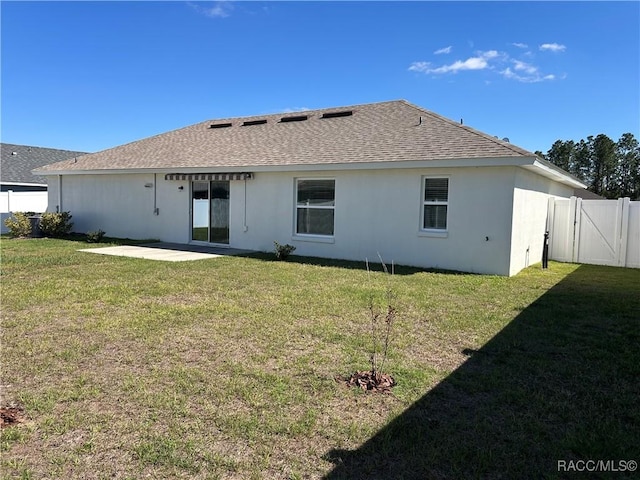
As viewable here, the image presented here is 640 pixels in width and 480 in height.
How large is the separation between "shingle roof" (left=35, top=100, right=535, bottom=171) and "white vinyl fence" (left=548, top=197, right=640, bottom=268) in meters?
4.89

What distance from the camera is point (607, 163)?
145 ft

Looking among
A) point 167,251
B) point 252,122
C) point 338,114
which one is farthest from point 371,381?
point 252,122

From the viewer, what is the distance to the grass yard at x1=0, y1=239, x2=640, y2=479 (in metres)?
2.90

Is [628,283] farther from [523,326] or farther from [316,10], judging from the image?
[316,10]

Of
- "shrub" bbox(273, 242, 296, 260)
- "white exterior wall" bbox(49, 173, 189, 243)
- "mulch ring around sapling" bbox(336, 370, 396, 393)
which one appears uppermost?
"white exterior wall" bbox(49, 173, 189, 243)

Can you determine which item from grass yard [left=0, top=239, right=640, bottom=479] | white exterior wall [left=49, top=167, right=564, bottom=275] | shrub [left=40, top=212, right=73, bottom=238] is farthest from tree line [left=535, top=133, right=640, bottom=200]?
shrub [left=40, top=212, right=73, bottom=238]

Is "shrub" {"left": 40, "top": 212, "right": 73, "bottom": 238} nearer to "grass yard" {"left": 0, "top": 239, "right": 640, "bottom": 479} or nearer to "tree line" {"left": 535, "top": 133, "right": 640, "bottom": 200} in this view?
"grass yard" {"left": 0, "top": 239, "right": 640, "bottom": 479}

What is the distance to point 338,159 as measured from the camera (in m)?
12.9

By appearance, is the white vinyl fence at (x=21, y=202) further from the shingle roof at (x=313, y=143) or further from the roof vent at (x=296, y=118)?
the roof vent at (x=296, y=118)

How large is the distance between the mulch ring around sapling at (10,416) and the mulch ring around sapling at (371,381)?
2.68 meters

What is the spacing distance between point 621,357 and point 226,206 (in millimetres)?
12934

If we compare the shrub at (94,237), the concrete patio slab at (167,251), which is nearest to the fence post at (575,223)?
the concrete patio slab at (167,251)

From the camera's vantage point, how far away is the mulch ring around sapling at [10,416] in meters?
3.23

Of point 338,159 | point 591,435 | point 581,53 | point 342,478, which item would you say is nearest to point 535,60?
point 581,53
